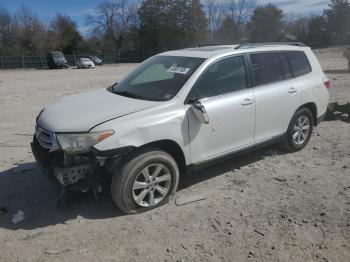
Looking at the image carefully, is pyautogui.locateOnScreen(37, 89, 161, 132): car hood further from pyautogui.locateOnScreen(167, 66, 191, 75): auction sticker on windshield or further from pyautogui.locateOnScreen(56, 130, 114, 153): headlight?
pyautogui.locateOnScreen(167, 66, 191, 75): auction sticker on windshield

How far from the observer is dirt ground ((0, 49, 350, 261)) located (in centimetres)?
349

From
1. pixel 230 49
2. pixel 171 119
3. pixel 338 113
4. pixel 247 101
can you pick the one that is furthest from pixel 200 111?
pixel 338 113

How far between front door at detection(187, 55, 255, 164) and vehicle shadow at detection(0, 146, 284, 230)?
0.30 metres

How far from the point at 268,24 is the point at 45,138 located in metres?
68.5

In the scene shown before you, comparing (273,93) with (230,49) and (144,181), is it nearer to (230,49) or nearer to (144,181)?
(230,49)

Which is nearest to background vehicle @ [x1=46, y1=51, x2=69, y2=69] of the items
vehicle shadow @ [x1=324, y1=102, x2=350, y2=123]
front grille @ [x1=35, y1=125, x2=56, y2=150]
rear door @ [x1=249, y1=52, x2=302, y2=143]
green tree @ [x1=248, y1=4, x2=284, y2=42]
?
green tree @ [x1=248, y1=4, x2=284, y2=42]

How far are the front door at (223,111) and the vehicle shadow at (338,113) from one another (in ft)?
12.6

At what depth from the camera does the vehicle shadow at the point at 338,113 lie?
26.5ft

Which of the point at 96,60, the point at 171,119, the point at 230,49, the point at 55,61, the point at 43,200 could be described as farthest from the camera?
the point at 96,60

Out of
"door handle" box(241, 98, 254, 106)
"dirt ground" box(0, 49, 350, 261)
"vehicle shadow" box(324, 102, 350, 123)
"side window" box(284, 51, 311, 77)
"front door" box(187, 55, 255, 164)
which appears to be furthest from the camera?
"vehicle shadow" box(324, 102, 350, 123)

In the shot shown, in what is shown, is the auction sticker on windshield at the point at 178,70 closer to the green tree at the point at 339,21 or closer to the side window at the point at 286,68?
the side window at the point at 286,68

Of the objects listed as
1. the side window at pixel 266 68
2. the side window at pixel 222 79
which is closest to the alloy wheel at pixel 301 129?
the side window at pixel 266 68

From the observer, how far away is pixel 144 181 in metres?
4.11

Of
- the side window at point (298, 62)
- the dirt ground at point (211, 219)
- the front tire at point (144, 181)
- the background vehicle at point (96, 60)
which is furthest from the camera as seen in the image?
the background vehicle at point (96, 60)
